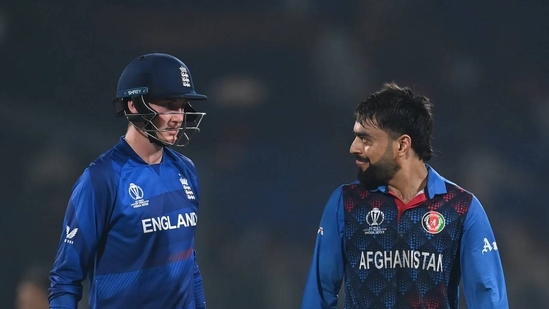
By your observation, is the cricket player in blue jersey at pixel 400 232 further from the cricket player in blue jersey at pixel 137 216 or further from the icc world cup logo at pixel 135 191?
the icc world cup logo at pixel 135 191

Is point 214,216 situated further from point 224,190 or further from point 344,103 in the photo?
point 344,103

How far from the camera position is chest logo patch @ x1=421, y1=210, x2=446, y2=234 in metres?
2.22

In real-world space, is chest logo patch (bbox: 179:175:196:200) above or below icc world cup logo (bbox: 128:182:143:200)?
above

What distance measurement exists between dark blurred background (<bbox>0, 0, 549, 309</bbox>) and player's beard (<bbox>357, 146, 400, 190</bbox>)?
1.41 meters

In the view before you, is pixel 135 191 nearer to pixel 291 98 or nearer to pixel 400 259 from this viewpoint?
pixel 400 259

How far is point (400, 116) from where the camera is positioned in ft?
7.45

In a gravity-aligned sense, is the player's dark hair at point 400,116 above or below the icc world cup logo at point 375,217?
above

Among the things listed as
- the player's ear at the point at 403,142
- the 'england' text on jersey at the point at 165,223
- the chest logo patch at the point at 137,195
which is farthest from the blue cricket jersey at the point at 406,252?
the chest logo patch at the point at 137,195

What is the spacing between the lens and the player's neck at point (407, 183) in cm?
228

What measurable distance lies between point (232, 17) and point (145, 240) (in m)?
1.77

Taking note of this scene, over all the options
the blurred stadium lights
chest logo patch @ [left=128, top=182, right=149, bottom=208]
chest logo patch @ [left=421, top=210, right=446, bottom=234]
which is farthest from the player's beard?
the blurred stadium lights

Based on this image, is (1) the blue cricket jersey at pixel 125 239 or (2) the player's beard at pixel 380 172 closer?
(1) the blue cricket jersey at pixel 125 239

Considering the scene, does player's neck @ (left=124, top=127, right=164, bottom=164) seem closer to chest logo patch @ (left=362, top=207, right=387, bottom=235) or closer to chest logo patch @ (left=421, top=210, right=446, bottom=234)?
chest logo patch @ (left=362, top=207, right=387, bottom=235)

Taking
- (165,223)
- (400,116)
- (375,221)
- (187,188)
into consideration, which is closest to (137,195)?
(165,223)
